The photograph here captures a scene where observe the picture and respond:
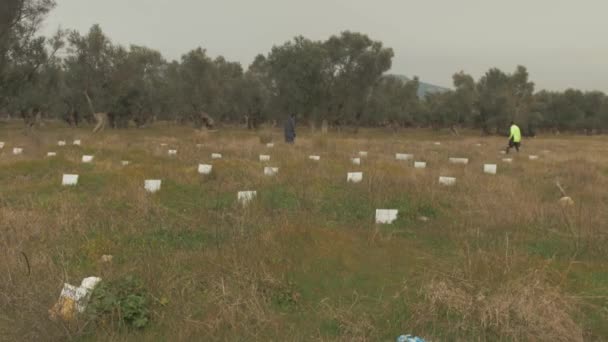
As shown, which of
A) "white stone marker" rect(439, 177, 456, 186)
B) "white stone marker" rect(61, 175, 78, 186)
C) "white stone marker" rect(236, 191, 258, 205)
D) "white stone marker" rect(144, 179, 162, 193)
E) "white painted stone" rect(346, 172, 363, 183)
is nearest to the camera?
"white stone marker" rect(236, 191, 258, 205)

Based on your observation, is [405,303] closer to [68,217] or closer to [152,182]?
[68,217]

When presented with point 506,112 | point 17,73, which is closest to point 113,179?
point 17,73

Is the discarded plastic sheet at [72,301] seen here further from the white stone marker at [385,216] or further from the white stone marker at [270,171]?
the white stone marker at [270,171]

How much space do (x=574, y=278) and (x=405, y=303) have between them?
230cm

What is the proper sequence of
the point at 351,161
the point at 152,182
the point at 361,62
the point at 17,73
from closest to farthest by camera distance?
1. the point at 152,182
2. the point at 351,161
3. the point at 17,73
4. the point at 361,62

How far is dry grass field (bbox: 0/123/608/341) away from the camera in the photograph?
4031mm

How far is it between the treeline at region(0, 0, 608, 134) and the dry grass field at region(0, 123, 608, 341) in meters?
29.2

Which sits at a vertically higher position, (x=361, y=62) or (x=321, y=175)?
(x=361, y=62)

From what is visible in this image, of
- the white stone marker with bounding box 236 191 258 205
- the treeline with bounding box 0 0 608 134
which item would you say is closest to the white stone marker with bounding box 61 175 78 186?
the white stone marker with bounding box 236 191 258 205

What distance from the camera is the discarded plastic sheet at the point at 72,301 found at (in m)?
3.94

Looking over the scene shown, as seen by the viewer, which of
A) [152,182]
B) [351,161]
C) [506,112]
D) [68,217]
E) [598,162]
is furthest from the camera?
[506,112]

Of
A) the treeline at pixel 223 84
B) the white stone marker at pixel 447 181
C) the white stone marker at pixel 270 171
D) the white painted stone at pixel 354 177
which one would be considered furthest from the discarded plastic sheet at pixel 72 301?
the treeline at pixel 223 84

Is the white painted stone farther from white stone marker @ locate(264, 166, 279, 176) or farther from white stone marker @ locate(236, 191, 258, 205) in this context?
white stone marker @ locate(236, 191, 258, 205)

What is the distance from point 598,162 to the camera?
56.6 feet
